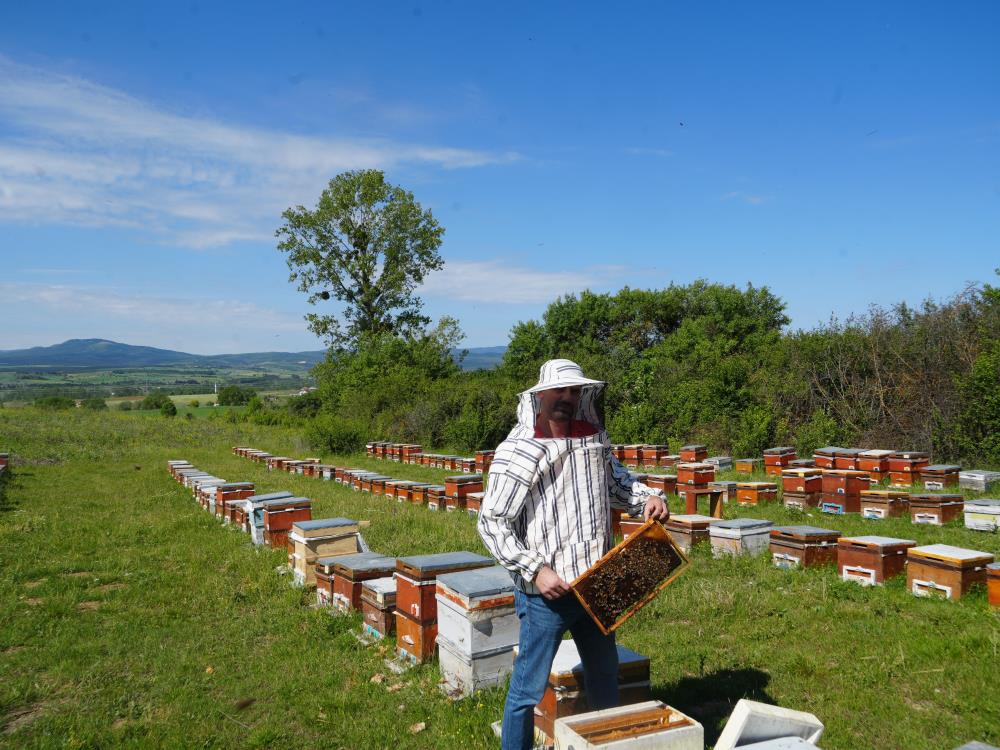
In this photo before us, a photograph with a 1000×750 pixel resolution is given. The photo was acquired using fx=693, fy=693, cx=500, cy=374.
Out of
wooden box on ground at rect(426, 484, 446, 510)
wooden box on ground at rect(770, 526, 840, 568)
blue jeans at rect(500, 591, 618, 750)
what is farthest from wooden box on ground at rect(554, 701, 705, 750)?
wooden box on ground at rect(426, 484, 446, 510)

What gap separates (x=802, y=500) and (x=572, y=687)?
23.6 feet

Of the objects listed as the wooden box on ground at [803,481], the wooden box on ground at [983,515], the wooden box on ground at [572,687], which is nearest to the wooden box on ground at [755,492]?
the wooden box on ground at [803,481]

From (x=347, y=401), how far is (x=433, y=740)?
25313 mm

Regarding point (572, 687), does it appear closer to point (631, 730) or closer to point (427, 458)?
point (631, 730)

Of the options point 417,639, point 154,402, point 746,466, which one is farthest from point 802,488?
point 154,402

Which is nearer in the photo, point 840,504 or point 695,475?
point 840,504

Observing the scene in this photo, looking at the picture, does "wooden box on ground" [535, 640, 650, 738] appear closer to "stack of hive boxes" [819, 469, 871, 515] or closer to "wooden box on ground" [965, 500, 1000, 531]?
"wooden box on ground" [965, 500, 1000, 531]

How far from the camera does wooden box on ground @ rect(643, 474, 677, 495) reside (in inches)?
373

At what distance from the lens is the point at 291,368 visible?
152375 mm

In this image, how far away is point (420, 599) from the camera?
15.0ft

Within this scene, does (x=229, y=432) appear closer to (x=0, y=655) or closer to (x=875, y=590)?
(x=0, y=655)

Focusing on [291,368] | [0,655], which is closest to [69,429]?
[0,655]

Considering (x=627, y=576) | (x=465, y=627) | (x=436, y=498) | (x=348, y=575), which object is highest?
(x=627, y=576)

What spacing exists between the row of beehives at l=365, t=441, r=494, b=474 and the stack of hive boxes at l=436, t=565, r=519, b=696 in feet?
35.8
